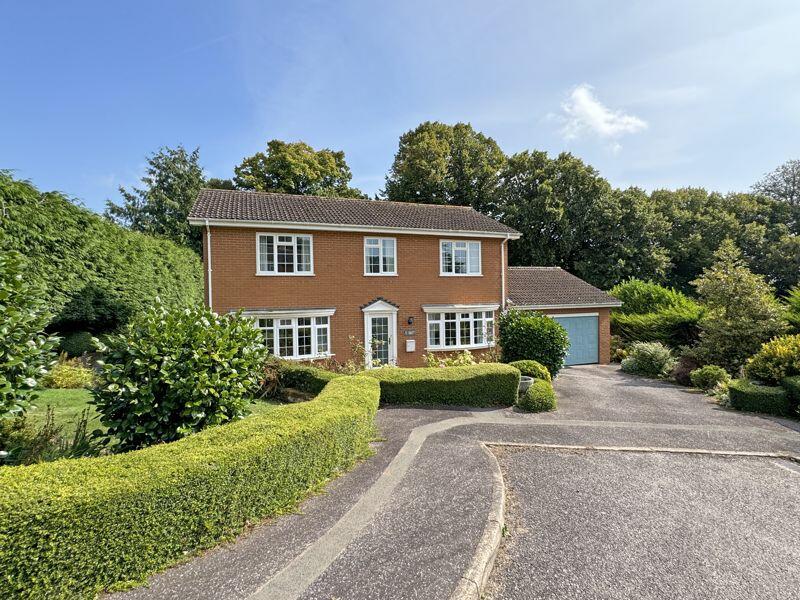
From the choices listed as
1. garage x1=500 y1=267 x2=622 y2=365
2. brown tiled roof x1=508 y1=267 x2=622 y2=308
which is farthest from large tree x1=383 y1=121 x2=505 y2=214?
garage x1=500 y1=267 x2=622 y2=365

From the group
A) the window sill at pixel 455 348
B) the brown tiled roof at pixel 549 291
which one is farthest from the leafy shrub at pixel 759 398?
the brown tiled roof at pixel 549 291

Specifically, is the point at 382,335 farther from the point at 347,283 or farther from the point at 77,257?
the point at 77,257

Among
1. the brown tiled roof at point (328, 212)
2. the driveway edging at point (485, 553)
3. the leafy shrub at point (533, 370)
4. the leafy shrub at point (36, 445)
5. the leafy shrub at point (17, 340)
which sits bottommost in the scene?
the driveway edging at point (485, 553)

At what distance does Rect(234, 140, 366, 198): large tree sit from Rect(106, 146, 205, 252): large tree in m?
4.73

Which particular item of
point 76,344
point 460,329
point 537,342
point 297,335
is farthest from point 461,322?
point 76,344

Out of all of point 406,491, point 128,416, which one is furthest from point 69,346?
point 406,491

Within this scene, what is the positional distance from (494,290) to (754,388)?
9.35 metres

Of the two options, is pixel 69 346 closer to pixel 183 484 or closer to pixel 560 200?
pixel 183 484

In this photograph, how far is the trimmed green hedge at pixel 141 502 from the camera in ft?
10.2

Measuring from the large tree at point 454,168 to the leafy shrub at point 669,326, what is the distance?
16.0 m

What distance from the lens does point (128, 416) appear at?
17.7 ft

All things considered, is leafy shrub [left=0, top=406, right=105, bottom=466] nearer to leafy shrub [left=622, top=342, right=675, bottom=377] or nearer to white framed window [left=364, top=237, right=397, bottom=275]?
white framed window [left=364, top=237, right=397, bottom=275]

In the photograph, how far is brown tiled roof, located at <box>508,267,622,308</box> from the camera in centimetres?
1928

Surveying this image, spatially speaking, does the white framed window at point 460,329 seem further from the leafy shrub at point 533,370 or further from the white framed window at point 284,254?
the white framed window at point 284,254
